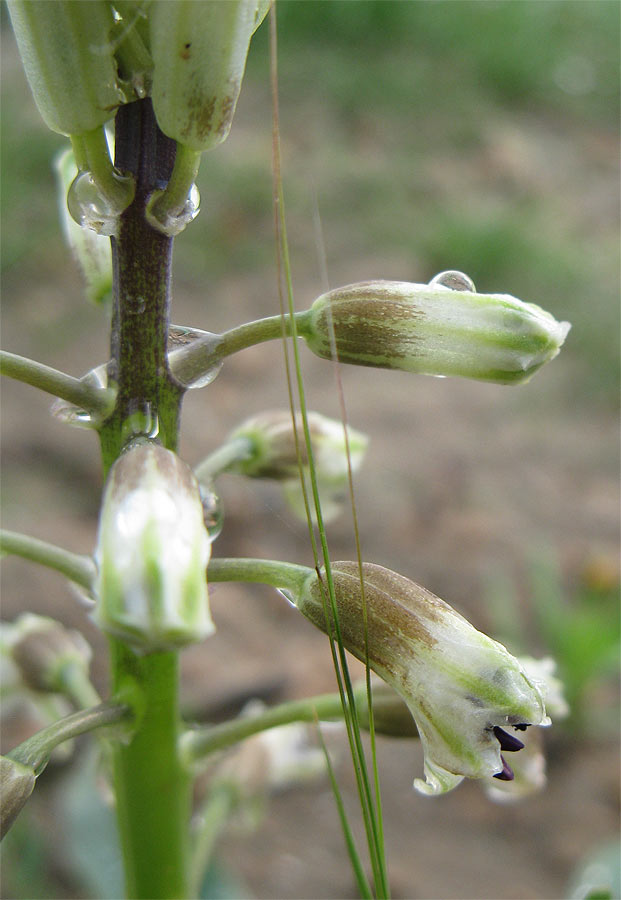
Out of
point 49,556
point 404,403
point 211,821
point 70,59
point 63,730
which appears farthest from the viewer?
point 404,403

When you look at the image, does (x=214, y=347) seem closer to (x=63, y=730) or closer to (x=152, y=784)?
(x=63, y=730)

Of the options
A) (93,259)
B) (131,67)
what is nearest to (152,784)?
(93,259)

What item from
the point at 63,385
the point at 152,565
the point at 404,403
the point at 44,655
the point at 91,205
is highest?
the point at 404,403

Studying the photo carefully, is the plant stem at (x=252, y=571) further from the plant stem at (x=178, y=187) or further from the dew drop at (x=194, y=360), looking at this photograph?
the plant stem at (x=178, y=187)

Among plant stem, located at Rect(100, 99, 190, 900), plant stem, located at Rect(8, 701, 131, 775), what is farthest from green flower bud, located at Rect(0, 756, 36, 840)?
plant stem, located at Rect(100, 99, 190, 900)

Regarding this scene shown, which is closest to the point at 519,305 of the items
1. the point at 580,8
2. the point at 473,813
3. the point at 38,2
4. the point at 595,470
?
the point at 38,2

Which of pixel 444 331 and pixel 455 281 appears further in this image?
pixel 455 281

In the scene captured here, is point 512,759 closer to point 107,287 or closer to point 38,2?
point 107,287
